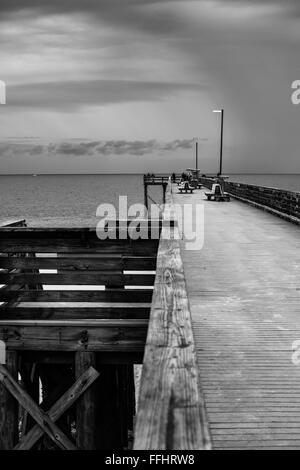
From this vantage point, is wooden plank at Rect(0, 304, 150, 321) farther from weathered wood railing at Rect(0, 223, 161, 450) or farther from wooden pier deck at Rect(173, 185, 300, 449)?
wooden pier deck at Rect(173, 185, 300, 449)

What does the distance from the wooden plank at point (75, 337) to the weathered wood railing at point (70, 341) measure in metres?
0.01

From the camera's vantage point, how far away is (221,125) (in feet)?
144

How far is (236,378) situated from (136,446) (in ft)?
9.71

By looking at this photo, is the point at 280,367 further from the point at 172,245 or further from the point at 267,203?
the point at 267,203

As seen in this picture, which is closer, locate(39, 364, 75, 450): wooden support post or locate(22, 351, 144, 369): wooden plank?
locate(22, 351, 144, 369): wooden plank

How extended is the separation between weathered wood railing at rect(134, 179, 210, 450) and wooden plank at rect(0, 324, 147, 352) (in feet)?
6.37

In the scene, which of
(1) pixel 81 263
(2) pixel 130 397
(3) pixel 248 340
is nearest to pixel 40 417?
(3) pixel 248 340

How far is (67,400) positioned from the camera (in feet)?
17.6

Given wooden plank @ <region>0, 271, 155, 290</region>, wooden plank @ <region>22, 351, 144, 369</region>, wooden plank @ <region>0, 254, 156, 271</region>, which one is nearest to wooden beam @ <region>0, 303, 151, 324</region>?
wooden plank @ <region>0, 271, 155, 290</region>

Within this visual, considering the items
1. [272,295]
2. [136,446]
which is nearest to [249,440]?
[136,446]

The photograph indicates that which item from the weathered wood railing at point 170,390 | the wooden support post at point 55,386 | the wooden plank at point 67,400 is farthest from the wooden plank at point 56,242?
the weathered wood railing at point 170,390

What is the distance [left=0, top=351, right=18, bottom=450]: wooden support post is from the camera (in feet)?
18.2

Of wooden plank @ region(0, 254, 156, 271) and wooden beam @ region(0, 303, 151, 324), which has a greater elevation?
wooden plank @ region(0, 254, 156, 271)

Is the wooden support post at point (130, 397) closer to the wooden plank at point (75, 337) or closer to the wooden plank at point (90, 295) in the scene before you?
the wooden plank at point (90, 295)
